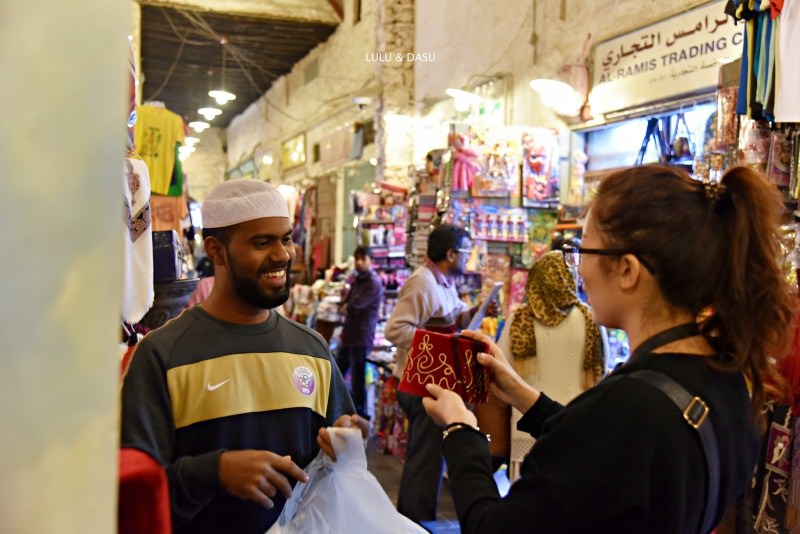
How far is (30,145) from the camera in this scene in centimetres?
53

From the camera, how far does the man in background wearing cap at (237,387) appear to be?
146cm

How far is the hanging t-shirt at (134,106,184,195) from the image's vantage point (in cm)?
544

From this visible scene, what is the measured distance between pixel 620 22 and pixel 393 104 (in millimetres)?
4574

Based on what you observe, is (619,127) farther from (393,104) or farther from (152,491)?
(152,491)

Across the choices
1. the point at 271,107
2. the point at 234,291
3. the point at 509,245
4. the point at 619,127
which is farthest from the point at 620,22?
the point at 271,107

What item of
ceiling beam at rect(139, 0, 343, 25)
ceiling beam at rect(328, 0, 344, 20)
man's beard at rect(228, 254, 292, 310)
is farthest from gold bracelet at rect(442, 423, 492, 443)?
ceiling beam at rect(328, 0, 344, 20)

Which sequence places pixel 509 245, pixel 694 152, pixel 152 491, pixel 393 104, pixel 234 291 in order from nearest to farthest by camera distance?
pixel 152 491, pixel 234 291, pixel 694 152, pixel 509 245, pixel 393 104

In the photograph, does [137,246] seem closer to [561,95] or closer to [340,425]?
→ [340,425]

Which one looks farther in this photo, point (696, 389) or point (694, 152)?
point (694, 152)

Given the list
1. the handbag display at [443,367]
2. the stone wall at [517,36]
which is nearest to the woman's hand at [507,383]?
the handbag display at [443,367]

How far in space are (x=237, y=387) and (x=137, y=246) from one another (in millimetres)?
612

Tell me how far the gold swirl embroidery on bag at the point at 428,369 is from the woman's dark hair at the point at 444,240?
9.68 ft

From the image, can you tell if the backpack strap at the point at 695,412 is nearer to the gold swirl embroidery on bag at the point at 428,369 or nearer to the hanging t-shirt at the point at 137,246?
the gold swirl embroidery on bag at the point at 428,369

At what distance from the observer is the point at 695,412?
1.16 meters
